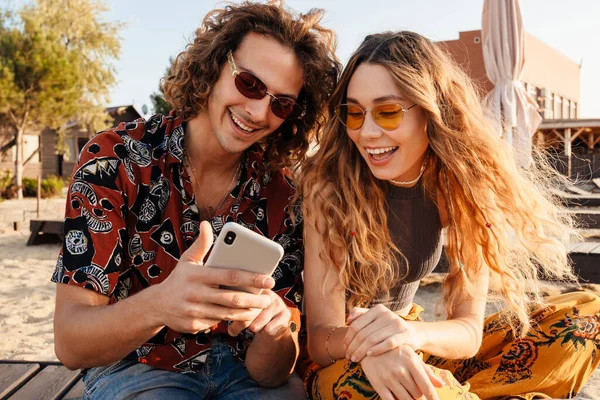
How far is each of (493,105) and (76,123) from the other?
2599 cm

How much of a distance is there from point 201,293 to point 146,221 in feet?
2.34

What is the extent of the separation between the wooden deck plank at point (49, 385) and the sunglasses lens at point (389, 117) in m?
2.01

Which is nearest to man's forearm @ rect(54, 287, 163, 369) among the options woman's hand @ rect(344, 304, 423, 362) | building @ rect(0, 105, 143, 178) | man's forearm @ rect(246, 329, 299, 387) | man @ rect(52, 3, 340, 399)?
man @ rect(52, 3, 340, 399)

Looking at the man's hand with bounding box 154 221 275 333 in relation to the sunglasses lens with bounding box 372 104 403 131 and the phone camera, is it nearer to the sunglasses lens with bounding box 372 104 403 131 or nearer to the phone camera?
the phone camera

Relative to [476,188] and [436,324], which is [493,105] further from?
[436,324]

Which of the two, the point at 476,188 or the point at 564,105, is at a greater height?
the point at 564,105

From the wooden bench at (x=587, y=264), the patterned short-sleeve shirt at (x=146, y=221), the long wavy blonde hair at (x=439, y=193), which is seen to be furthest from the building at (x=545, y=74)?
the patterned short-sleeve shirt at (x=146, y=221)

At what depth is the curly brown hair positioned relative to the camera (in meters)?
2.48

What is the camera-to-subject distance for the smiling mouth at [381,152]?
7.68 feet

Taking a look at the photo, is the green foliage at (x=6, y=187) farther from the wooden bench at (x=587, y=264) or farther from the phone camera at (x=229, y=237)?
the phone camera at (x=229, y=237)

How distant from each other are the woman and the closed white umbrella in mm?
5818

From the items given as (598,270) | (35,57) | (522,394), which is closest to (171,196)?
(522,394)

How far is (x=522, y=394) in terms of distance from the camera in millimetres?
2211

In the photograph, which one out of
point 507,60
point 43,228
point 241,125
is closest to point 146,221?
point 241,125
